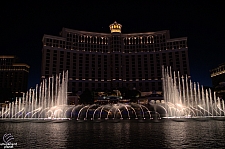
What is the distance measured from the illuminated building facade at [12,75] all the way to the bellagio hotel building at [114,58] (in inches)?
2191

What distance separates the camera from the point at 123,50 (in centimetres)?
13075

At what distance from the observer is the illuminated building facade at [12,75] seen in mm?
151125

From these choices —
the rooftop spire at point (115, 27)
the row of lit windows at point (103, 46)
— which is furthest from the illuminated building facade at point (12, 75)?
the rooftop spire at point (115, 27)

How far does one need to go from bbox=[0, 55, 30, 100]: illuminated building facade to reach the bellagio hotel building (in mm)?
55650

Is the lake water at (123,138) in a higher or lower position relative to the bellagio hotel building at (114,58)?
lower

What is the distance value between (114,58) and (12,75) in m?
89.9

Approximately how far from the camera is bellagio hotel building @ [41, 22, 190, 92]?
119250 millimetres

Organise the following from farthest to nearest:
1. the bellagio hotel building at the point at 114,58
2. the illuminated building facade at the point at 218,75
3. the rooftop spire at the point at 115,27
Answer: the rooftop spire at the point at 115,27
the illuminated building facade at the point at 218,75
the bellagio hotel building at the point at 114,58

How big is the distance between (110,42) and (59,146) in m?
123

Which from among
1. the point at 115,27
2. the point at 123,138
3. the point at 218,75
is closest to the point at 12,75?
the point at 115,27

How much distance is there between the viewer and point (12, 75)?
153250mm

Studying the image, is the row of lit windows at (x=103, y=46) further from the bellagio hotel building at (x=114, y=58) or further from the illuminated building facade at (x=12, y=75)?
the illuminated building facade at (x=12, y=75)

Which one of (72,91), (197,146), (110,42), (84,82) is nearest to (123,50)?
(110,42)

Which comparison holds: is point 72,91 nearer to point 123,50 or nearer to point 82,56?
point 82,56
